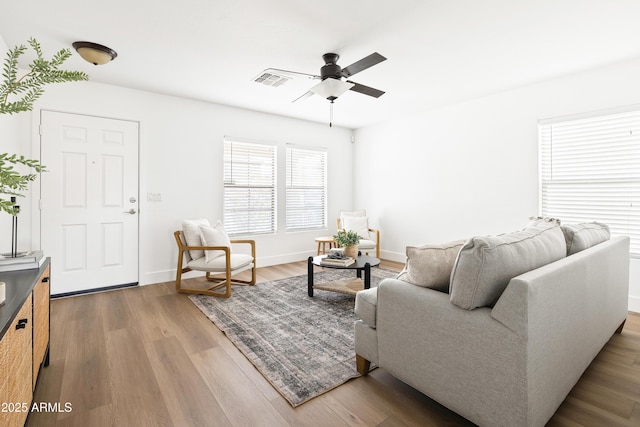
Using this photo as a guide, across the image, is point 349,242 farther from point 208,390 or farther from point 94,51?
point 94,51

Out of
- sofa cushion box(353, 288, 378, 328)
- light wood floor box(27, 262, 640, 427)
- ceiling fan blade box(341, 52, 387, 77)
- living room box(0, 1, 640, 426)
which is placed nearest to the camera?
light wood floor box(27, 262, 640, 427)

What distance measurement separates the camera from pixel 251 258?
405 centimetres

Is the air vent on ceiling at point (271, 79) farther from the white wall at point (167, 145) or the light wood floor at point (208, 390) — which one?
the light wood floor at point (208, 390)

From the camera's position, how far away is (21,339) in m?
1.43

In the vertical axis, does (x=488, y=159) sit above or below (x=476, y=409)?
above

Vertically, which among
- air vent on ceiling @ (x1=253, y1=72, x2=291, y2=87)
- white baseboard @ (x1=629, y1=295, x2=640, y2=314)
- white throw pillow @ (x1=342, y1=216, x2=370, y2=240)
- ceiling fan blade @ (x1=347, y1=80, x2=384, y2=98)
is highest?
A: air vent on ceiling @ (x1=253, y1=72, x2=291, y2=87)

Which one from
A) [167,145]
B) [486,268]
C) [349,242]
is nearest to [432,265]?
[486,268]

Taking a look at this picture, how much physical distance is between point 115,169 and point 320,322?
314 cm

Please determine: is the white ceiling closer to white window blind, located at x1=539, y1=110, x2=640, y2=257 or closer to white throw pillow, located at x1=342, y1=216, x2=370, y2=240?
white window blind, located at x1=539, y1=110, x2=640, y2=257

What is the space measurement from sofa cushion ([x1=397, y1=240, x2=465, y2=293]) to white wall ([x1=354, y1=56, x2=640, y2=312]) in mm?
2877

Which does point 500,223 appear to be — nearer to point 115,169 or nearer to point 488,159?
point 488,159

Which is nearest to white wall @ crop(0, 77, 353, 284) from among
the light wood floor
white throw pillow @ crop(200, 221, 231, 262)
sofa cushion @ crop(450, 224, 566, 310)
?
white throw pillow @ crop(200, 221, 231, 262)

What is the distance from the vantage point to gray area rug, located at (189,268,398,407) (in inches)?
80.6

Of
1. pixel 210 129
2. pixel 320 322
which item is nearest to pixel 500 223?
pixel 320 322
